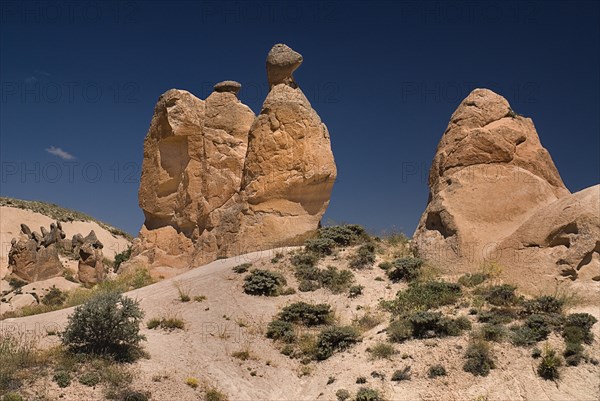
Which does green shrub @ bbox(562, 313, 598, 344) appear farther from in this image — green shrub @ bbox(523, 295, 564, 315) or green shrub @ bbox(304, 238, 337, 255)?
green shrub @ bbox(304, 238, 337, 255)

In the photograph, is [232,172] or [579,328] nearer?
[579,328]

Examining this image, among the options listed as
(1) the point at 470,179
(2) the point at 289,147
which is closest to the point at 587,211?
(1) the point at 470,179

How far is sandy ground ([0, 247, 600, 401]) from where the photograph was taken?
10141 millimetres

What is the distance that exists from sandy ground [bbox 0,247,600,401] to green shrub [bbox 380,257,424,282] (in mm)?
414

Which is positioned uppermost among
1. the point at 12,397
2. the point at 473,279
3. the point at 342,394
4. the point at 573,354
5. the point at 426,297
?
the point at 473,279

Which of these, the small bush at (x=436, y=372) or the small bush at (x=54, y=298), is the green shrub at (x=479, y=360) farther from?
the small bush at (x=54, y=298)

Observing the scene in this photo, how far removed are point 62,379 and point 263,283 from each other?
7.05 m

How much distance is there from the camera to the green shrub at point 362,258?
17.2m

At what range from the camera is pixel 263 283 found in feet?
52.4

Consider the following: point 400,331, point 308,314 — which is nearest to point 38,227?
point 308,314

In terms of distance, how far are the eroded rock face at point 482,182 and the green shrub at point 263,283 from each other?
4344 mm

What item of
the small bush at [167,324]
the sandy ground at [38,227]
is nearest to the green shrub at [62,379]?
the small bush at [167,324]

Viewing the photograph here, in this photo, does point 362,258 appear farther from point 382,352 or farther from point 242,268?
point 382,352

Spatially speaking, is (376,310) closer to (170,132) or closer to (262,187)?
(262,187)
